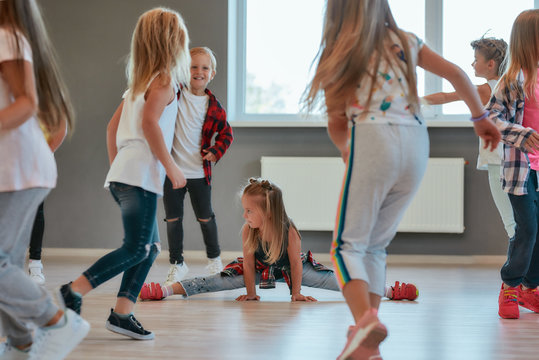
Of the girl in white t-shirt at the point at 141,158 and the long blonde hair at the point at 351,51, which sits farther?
the girl in white t-shirt at the point at 141,158

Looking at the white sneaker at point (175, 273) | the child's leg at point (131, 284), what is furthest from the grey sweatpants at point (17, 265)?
the white sneaker at point (175, 273)

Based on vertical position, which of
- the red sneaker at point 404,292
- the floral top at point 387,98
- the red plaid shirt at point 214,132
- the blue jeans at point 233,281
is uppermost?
the floral top at point 387,98

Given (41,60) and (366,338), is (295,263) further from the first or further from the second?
(41,60)

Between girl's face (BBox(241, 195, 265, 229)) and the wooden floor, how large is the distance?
33 cm

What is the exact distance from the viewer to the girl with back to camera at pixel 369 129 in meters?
1.48

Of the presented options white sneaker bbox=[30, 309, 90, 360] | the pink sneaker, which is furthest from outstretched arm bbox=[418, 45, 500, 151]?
white sneaker bbox=[30, 309, 90, 360]

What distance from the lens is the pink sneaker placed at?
137cm

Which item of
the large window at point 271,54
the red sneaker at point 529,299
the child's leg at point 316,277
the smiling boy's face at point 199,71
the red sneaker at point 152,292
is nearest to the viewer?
the red sneaker at point 529,299

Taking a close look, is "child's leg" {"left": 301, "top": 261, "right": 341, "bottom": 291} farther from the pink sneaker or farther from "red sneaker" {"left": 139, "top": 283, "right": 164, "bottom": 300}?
the pink sneaker

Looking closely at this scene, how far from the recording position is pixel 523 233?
2.40 m

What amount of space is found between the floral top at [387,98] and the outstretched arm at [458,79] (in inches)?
3.9

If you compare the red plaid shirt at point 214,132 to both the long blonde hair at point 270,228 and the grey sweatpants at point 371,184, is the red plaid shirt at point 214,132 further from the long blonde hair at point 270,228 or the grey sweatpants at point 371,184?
the grey sweatpants at point 371,184

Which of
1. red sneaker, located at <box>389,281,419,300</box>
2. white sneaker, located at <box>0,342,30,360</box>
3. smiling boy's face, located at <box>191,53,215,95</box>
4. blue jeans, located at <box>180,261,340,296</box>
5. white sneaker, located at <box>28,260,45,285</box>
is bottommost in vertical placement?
white sneaker, located at <box>28,260,45,285</box>

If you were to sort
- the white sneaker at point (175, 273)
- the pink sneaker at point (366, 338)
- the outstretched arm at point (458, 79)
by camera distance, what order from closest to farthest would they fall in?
the pink sneaker at point (366, 338), the outstretched arm at point (458, 79), the white sneaker at point (175, 273)
